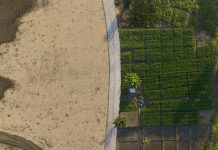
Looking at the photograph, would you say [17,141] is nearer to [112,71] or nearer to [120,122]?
[120,122]

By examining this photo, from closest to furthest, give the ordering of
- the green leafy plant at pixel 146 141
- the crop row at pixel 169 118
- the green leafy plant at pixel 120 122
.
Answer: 1. the green leafy plant at pixel 120 122
2. the green leafy plant at pixel 146 141
3. the crop row at pixel 169 118

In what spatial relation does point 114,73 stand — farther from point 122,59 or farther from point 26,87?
point 26,87

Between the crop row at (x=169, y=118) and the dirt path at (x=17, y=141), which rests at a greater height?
the crop row at (x=169, y=118)

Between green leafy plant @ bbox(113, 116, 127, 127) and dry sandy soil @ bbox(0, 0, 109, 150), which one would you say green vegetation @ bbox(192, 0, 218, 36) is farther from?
green leafy plant @ bbox(113, 116, 127, 127)

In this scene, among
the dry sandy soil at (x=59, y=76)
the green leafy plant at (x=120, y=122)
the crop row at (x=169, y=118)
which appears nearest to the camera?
the green leafy plant at (x=120, y=122)

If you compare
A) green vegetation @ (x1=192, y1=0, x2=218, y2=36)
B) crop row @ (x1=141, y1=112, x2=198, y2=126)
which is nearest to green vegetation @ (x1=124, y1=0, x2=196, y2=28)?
green vegetation @ (x1=192, y1=0, x2=218, y2=36)

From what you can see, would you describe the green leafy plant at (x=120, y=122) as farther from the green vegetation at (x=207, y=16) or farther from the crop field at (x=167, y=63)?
the green vegetation at (x=207, y=16)

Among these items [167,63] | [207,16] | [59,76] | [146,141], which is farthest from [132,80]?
[207,16]

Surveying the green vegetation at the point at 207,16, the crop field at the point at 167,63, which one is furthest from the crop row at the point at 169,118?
the green vegetation at the point at 207,16
